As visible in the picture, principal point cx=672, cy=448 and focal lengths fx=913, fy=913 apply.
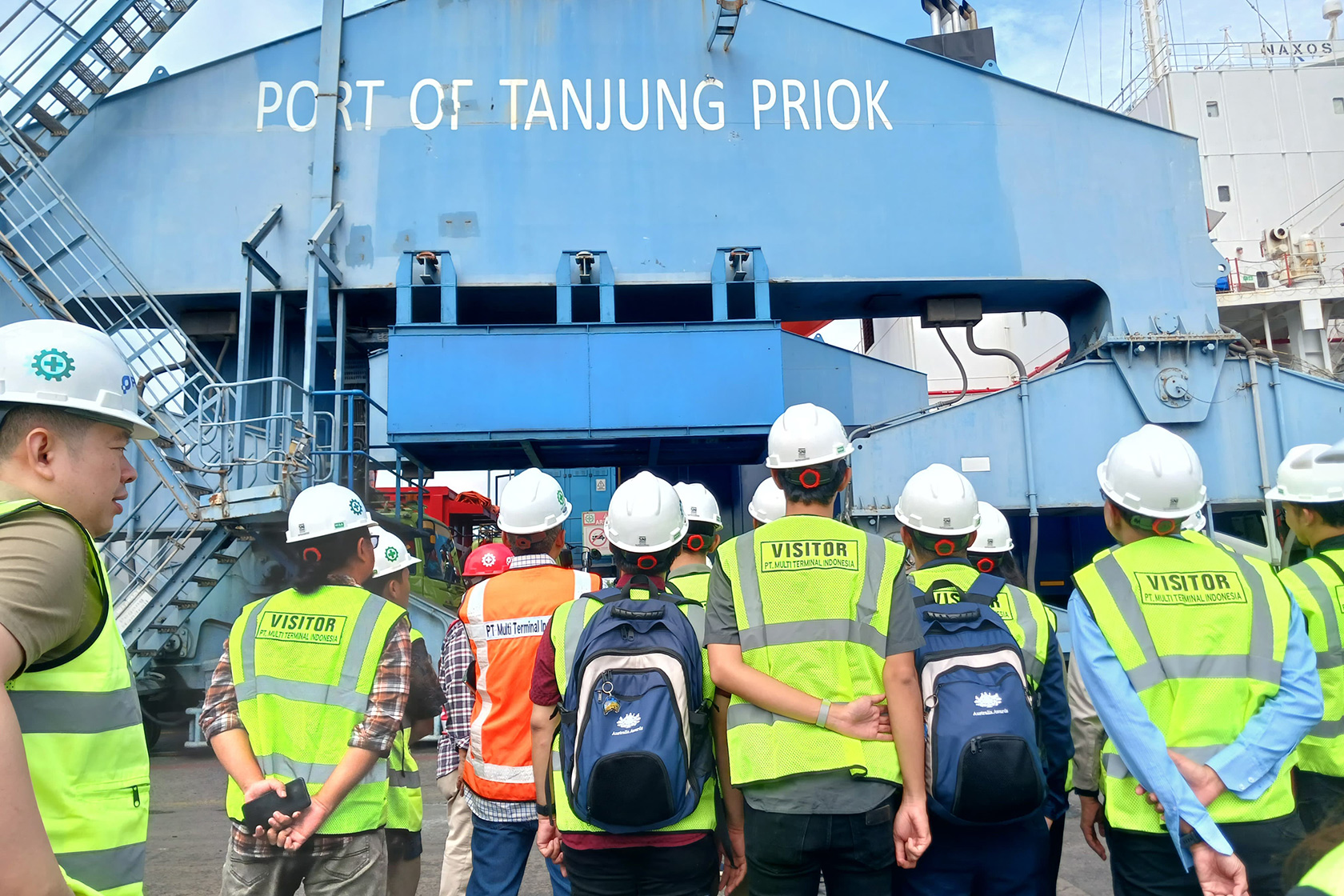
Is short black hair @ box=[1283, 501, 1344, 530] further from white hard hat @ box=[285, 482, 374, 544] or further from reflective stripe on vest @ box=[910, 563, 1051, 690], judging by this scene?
white hard hat @ box=[285, 482, 374, 544]

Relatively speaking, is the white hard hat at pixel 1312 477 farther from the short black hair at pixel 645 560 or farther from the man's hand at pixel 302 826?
the man's hand at pixel 302 826

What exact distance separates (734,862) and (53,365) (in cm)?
249

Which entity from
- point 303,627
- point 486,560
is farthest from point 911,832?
point 486,560

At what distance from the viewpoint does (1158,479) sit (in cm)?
292

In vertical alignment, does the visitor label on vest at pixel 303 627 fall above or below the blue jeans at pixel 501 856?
above

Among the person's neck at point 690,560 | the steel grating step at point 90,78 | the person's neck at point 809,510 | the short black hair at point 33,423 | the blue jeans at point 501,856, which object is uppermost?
the steel grating step at point 90,78

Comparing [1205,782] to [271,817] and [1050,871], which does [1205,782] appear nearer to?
[1050,871]

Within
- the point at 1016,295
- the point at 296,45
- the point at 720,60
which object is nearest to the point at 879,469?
the point at 1016,295

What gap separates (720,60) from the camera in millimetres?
12594

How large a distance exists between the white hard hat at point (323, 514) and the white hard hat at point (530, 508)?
0.57 meters

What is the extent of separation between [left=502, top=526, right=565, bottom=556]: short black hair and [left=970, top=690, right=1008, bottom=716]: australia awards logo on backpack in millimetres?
1884

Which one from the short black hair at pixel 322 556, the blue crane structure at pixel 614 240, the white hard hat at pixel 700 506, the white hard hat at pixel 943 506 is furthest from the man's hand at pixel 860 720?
the blue crane structure at pixel 614 240

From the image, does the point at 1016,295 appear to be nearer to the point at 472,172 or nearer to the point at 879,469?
the point at 879,469

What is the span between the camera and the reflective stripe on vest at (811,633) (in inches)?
107
